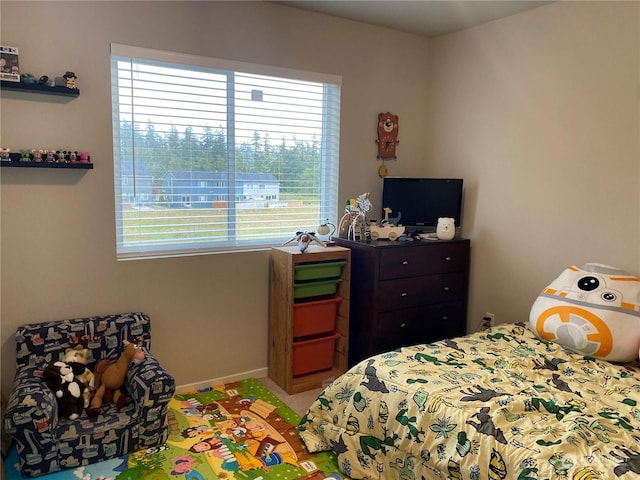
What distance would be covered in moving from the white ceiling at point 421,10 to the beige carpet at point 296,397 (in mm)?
2613

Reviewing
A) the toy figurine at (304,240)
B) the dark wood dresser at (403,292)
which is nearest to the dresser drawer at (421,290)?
the dark wood dresser at (403,292)

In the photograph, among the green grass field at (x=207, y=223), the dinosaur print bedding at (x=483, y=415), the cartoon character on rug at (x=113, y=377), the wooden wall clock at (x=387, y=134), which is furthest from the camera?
the wooden wall clock at (x=387, y=134)

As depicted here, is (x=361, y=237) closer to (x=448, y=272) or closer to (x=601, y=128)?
(x=448, y=272)

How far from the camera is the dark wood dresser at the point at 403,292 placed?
3250 mm

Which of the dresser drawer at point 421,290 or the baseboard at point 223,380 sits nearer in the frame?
the baseboard at point 223,380

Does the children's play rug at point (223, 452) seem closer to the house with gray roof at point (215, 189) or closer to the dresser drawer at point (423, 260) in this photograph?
the dresser drawer at point (423, 260)

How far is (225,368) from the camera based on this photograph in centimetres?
326

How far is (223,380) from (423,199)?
2.02 m

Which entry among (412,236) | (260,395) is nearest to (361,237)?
(412,236)

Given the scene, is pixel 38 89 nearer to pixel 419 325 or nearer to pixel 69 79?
pixel 69 79

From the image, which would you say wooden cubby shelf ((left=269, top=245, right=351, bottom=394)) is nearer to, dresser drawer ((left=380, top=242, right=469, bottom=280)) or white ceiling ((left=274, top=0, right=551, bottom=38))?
dresser drawer ((left=380, top=242, right=469, bottom=280))

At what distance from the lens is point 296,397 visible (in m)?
3.10

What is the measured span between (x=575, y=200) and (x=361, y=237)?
1.42 meters

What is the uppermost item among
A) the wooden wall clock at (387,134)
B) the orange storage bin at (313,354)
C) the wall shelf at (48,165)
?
the wooden wall clock at (387,134)
